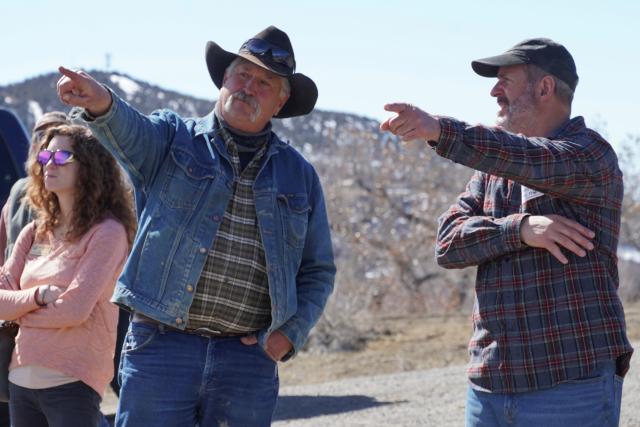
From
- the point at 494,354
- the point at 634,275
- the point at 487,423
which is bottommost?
the point at 634,275

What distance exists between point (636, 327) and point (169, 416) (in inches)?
395

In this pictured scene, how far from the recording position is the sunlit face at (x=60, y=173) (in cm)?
480

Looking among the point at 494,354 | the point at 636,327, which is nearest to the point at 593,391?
the point at 494,354

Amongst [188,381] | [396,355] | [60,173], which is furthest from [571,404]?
[396,355]

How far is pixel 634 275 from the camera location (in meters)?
18.2

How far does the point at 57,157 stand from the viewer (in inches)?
189

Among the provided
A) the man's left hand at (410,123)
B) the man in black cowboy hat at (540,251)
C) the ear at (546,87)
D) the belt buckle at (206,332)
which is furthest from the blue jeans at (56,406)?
the ear at (546,87)

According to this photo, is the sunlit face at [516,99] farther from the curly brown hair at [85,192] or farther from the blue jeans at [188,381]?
the curly brown hair at [85,192]

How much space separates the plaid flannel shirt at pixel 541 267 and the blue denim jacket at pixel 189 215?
26.1 inches

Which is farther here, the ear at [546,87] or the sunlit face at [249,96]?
Result: the sunlit face at [249,96]

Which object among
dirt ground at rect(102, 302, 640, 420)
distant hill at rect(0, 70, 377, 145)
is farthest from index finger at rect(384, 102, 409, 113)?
distant hill at rect(0, 70, 377, 145)

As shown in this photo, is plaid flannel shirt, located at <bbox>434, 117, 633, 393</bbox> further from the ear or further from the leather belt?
the leather belt

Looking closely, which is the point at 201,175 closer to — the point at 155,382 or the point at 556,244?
the point at 155,382

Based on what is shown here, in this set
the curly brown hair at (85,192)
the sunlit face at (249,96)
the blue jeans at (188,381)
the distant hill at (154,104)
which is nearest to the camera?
the blue jeans at (188,381)
